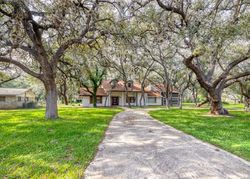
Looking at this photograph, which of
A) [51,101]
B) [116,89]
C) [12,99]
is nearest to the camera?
[51,101]

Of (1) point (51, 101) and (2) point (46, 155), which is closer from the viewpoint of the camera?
(2) point (46, 155)

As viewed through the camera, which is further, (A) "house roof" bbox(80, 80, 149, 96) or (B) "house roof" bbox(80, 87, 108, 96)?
(A) "house roof" bbox(80, 80, 149, 96)

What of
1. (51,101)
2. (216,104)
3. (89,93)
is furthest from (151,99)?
(51,101)

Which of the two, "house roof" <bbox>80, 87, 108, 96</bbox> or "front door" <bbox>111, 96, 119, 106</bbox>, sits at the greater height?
"house roof" <bbox>80, 87, 108, 96</bbox>

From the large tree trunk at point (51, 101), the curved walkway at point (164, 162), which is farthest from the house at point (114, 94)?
the curved walkway at point (164, 162)

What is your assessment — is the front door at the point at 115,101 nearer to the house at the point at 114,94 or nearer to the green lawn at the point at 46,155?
the house at the point at 114,94

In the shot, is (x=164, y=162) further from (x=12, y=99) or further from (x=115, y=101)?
(x=12, y=99)

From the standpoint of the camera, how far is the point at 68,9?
8.97 m

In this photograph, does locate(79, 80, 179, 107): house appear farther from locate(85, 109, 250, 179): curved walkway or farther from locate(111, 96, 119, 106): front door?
locate(85, 109, 250, 179): curved walkway

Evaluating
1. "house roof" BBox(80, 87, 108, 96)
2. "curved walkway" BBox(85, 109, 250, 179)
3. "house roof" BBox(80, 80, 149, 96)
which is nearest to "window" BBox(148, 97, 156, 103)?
"house roof" BBox(80, 80, 149, 96)

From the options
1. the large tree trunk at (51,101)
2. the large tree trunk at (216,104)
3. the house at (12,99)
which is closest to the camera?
the large tree trunk at (51,101)

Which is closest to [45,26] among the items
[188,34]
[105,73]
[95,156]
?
[188,34]

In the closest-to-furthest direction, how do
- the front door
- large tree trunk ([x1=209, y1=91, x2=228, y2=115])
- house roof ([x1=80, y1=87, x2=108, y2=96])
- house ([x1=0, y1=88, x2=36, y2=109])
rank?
large tree trunk ([x1=209, y1=91, x2=228, y2=115]) < house ([x1=0, y1=88, x2=36, y2=109]) < house roof ([x1=80, y1=87, x2=108, y2=96]) < the front door

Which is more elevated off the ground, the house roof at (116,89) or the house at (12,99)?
the house roof at (116,89)
